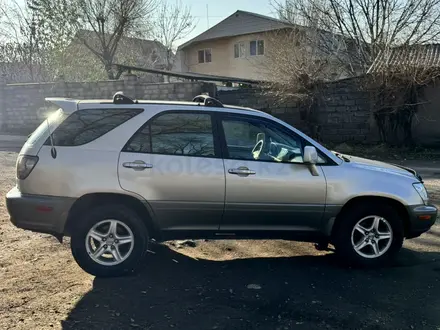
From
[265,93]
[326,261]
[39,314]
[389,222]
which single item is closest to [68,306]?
[39,314]

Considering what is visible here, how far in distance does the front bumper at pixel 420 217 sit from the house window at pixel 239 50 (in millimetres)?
33370

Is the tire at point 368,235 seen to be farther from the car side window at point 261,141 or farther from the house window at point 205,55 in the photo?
the house window at point 205,55

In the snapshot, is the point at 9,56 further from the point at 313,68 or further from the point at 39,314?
the point at 39,314

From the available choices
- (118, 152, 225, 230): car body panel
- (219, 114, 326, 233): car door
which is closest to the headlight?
(219, 114, 326, 233): car door

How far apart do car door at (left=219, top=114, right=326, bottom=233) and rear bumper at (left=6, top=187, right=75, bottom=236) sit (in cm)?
162

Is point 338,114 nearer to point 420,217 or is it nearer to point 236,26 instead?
point 420,217

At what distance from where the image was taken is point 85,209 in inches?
165

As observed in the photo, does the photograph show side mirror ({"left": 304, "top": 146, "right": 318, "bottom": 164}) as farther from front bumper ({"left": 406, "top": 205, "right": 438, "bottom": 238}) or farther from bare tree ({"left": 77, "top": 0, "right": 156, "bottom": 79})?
bare tree ({"left": 77, "top": 0, "right": 156, "bottom": 79})

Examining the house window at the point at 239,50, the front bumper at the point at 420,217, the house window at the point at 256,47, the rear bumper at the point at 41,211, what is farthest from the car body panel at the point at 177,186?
the house window at the point at 239,50

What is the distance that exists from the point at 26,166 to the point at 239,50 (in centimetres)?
3448

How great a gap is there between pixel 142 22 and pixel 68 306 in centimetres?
2278

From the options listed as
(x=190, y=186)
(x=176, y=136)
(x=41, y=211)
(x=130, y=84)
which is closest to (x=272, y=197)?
(x=190, y=186)

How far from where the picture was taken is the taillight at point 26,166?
4.09 metres

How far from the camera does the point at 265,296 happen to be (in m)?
3.87
